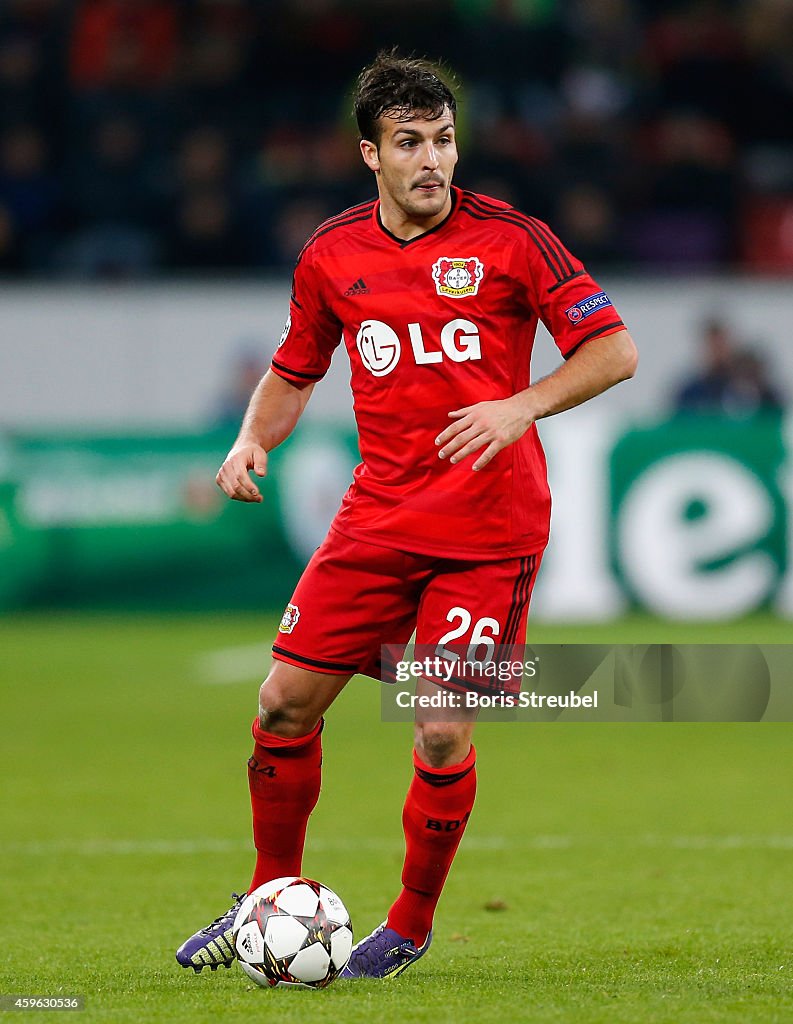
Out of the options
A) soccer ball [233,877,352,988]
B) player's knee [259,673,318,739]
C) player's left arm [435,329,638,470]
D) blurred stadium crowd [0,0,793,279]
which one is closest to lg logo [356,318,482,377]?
player's left arm [435,329,638,470]

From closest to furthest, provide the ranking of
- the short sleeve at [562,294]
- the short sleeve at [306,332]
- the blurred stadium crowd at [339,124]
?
the short sleeve at [562,294] → the short sleeve at [306,332] → the blurred stadium crowd at [339,124]

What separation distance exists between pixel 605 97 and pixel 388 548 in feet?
41.5

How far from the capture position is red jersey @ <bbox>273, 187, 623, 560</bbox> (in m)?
4.32

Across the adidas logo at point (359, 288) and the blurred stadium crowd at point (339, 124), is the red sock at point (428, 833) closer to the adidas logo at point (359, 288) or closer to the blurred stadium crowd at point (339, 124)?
the adidas logo at point (359, 288)

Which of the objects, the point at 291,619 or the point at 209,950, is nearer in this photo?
the point at 209,950

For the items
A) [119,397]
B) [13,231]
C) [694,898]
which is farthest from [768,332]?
[694,898]

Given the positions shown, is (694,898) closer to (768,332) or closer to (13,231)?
(768,332)

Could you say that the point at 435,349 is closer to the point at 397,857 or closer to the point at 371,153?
the point at 371,153

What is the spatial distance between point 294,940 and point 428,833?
0.48 metres

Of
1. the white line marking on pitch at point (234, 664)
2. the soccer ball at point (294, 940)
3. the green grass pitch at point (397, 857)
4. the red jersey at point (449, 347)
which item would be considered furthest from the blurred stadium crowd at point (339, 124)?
the soccer ball at point (294, 940)

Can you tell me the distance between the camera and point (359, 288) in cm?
443

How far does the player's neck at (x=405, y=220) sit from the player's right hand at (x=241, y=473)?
70 centimetres

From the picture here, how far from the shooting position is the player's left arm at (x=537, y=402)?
4.07 m

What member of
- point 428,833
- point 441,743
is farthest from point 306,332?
point 428,833
